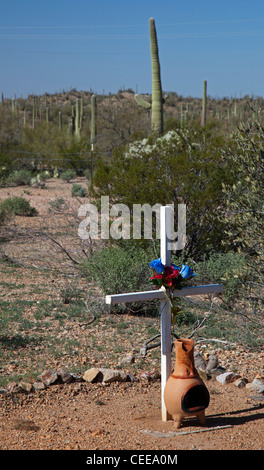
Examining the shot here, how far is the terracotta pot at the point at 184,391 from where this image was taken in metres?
4.36

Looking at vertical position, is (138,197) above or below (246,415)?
above

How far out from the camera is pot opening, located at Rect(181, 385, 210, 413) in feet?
14.3

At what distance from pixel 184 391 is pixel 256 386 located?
4.72 ft

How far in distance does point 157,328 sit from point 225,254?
8.84 feet

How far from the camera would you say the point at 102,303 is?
26.5ft

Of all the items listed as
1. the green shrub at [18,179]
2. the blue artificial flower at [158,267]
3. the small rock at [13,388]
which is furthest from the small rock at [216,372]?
the green shrub at [18,179]

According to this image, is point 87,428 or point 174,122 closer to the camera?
point 87,428

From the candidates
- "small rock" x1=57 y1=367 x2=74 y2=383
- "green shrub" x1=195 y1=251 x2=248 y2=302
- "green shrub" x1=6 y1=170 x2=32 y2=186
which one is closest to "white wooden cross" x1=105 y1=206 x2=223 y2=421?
"small rock" x1=57 y1=367 x2=74 y2=383

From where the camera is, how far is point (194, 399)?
443 cm

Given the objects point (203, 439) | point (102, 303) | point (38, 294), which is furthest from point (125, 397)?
point (38, 294)

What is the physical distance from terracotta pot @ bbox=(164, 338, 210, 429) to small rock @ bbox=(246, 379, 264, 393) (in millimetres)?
1163

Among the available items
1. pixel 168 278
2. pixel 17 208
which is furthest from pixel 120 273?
pixel 17 208

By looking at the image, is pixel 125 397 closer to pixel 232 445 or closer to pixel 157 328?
pixel 232 445

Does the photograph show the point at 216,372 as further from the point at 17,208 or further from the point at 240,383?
the point at 17,208
